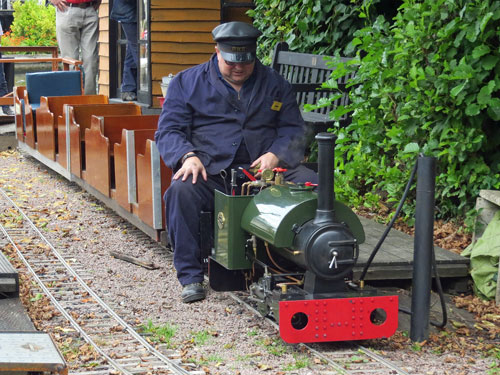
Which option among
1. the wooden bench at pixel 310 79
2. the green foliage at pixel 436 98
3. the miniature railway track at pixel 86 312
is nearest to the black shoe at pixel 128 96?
the wooden bench at pixel 310 79

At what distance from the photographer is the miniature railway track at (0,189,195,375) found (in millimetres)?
4609

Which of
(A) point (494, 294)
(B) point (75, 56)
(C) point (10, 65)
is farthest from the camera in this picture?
(C) point (10, 65)

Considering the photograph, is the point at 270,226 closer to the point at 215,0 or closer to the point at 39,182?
the point at 39,182

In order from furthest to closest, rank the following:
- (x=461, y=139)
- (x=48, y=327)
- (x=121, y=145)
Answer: (x=121, y=145) → (x=461, y=139) → (x=48, y=327)

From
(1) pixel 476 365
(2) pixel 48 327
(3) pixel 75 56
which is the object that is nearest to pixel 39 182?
(3) pixel 75 56

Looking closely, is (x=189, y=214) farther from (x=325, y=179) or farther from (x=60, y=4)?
(x=60, y=4)

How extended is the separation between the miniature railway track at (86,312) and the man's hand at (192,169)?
94 cm

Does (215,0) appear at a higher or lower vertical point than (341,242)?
higher

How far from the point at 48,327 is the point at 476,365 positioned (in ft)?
7.77

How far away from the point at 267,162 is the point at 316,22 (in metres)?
3.62

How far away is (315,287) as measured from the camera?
476 cm

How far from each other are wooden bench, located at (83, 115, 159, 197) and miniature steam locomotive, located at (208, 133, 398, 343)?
3.46m

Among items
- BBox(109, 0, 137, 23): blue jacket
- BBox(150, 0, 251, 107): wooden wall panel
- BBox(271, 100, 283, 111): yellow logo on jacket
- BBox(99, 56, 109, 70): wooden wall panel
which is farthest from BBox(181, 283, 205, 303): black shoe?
BBox(99, 56, 109, 70): wooden wall panel

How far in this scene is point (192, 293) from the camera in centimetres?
580
